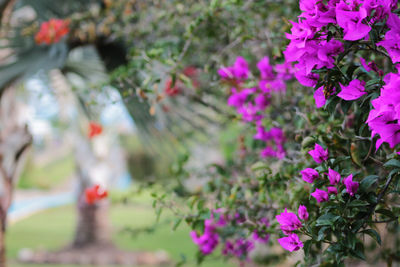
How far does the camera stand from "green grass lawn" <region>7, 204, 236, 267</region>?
271 inches

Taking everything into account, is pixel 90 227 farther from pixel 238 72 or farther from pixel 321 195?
pixel 321 195

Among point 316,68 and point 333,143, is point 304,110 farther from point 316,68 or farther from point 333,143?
point 316,68

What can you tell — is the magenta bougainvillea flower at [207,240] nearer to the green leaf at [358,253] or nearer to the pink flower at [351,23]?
the green leaf at [358,253]

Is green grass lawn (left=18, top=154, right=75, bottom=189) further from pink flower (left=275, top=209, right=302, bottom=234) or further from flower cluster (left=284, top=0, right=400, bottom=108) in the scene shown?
flower cluster (left=284, top=0, right=400, bottom=108)

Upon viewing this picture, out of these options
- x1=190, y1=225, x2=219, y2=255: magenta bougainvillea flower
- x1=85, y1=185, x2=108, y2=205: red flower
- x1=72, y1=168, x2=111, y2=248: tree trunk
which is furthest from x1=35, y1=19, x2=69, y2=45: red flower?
x1=72, y1=168, x2=111, y2=248: tree trunk

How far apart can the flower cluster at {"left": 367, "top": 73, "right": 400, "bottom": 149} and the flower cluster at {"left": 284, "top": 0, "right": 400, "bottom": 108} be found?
81mm

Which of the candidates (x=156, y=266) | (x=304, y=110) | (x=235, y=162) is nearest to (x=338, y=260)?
(x=304, y=110)

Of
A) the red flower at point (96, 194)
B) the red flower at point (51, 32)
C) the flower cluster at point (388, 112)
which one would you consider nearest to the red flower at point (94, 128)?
the red flower at point (96, 194)

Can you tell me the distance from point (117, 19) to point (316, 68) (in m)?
1.85

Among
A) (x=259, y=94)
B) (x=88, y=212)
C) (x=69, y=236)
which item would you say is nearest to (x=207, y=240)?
(x=259, y=94)

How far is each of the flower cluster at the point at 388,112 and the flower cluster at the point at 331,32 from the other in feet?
0.27

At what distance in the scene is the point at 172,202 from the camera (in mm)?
1316

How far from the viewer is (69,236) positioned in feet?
27.7

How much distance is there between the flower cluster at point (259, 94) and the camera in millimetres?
1522
